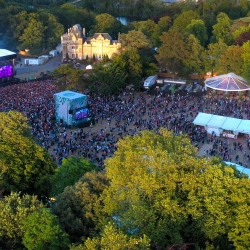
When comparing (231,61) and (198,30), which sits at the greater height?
(198,30)

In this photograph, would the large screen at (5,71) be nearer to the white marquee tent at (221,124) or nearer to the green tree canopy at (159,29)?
the green tree canopy at (159,29)

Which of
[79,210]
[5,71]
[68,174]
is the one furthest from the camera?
[5,71]

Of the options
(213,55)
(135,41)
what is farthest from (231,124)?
(135,41)

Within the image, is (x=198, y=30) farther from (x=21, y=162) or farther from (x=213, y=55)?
(x=21, y=162)

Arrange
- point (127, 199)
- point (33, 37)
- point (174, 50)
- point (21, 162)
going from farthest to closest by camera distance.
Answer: point (33, 37), point (174, 50), point (21, 162), point (127, 199)

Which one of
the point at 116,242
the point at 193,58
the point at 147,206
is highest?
the point at 116,242

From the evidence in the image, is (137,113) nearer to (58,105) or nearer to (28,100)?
(58,105)
